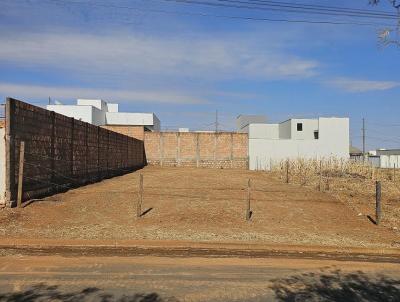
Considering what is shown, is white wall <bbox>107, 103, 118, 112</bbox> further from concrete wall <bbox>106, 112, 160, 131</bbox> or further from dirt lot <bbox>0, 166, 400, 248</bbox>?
dirt lot <bbox>0, 166, 400, 248</bbox>

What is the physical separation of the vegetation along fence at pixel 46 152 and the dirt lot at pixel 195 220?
712 millimetres

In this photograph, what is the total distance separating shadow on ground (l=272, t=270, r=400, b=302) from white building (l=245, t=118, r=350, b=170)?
48.0m

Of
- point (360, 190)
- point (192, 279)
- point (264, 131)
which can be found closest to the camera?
point (192, 279)

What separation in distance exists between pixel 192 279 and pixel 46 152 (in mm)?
11270

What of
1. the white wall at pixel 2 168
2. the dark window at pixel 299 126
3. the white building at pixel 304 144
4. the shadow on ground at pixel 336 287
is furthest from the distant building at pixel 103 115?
the shadow on ground at pixel 336 287

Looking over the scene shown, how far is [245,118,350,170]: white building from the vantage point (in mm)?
57250

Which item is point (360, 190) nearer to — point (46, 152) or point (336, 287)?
point (46, 152)

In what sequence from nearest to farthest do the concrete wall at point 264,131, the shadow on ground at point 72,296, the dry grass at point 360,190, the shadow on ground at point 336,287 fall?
1. the shadow on ground at point 72,296
2. the shadow on ground at point 336,287
3. the dry grass at point 360,190
4. the concrete wall at point 264,131

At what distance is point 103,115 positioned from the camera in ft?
266

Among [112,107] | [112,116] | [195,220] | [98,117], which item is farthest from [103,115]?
[195,220]

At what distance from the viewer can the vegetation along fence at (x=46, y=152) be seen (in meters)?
14.6

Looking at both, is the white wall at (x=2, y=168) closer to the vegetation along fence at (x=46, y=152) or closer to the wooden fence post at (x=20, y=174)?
the vegetation along fence at (x=46, y=152)

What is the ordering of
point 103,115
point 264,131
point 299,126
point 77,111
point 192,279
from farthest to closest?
point 103,115
point 264,131
point 299,126
point 77,111
point 192,279

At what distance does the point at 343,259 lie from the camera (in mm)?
10398
